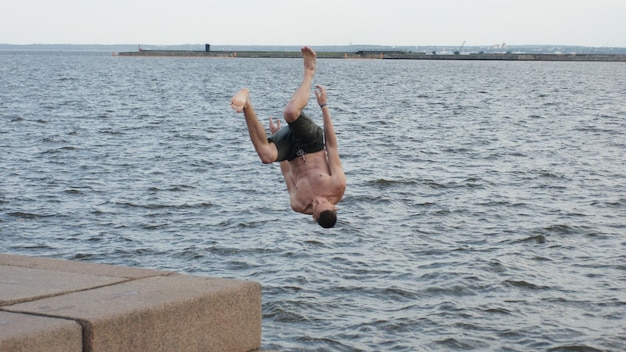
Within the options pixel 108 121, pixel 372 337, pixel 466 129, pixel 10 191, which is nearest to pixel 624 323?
pixel 372 337

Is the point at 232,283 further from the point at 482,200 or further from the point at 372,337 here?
the point at 482,200

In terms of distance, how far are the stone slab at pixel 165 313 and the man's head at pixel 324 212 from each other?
0.77m

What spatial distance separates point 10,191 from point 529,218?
498 inches

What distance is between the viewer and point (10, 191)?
24391 mm

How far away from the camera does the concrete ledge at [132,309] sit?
673cm

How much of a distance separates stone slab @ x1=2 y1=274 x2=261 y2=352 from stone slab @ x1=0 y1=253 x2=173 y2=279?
30 centimetres

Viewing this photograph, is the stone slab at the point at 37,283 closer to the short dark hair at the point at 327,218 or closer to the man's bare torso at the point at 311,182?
the man's bare torso at the point at 311,182

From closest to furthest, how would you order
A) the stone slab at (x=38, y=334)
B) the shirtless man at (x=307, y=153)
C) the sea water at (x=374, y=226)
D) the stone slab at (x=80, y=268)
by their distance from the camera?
1. the stone slab at (x=38, y=334)
2. the shirtless man at (x=307, y=153)
3. the stone slab at (x=80, y=268)
4. the sea water at (x=374, y=226)

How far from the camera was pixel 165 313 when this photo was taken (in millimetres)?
7238

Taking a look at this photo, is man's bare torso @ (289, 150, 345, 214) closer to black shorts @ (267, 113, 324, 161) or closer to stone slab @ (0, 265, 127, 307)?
black shorts @ (267, 113, 324, 161)

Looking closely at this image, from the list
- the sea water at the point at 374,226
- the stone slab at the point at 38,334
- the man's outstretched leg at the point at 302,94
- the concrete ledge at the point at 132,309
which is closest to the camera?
the stone slab at the point at 38,334

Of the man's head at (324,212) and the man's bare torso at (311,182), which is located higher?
the man's bare torso at (311,182)

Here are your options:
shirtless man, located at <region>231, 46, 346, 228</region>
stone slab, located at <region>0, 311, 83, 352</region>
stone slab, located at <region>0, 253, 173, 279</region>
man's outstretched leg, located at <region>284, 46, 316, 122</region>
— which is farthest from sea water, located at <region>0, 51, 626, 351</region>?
stone slab, located at <region>0, 311, 83, 352</region>

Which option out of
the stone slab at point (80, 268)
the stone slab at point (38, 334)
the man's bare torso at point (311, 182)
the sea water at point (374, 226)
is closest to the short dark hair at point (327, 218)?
the man's bare torso at point (311, 182)
